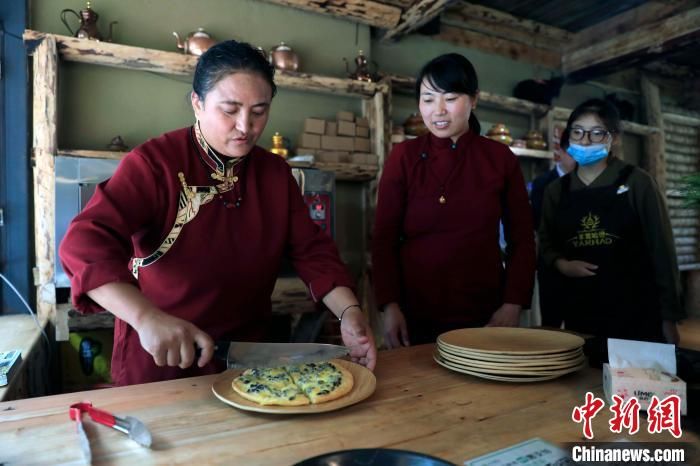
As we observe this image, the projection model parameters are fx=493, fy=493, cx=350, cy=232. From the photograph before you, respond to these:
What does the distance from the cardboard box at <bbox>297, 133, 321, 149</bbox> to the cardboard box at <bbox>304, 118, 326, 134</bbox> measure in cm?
4

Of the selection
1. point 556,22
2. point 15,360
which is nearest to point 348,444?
point 15,360

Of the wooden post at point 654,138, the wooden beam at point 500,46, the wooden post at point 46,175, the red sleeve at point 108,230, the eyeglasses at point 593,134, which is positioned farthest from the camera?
the wooden post at point 654,138

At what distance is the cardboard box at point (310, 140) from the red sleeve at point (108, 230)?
8.70 feet

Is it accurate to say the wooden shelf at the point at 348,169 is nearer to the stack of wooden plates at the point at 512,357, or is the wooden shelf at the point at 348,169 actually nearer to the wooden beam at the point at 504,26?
the wooden beam at the point at 504,26

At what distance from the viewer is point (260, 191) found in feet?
4.65

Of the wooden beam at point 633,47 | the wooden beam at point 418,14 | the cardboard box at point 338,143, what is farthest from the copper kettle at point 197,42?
the wooden beam at point 633,47

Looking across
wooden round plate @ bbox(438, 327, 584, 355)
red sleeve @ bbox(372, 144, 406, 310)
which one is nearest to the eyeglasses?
red sleeve @ bbox(372, 144, 406, 310)

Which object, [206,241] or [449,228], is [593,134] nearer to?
[449,228]

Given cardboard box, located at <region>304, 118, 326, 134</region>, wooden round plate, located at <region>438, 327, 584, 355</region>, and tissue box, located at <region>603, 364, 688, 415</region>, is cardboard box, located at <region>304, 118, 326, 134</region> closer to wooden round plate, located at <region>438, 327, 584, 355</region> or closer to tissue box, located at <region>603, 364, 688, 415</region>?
wooden round plate, located at <region>438, 327, 584, 355</region>

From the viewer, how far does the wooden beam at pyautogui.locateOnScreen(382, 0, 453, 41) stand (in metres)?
3.75

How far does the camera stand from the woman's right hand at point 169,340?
0.92 meters

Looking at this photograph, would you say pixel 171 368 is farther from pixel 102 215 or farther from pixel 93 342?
pixel 93 342

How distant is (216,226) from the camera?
131 centimetres

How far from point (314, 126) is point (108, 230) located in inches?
116
